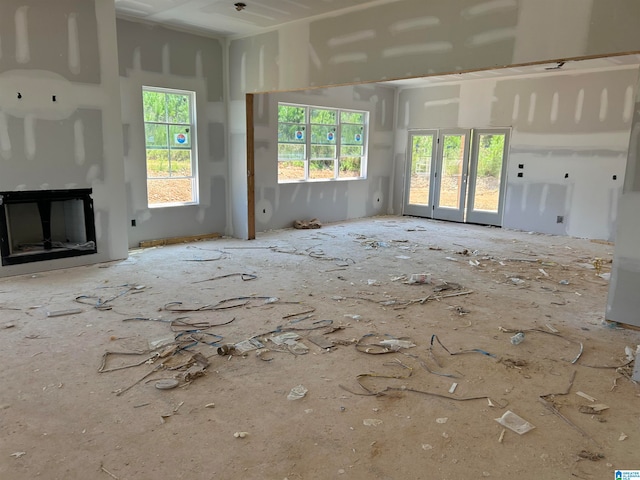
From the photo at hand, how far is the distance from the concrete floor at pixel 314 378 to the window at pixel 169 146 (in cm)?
184

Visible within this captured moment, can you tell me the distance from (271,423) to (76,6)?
5.46 m

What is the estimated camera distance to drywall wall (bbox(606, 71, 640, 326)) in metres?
3.88

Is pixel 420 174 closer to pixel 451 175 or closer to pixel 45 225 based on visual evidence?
pixel 451 175

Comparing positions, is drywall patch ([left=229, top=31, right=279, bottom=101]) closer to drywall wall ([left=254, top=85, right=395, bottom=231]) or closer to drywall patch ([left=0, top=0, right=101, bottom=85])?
drywall wall ([left=254, top=85, right=395, bottom=231])

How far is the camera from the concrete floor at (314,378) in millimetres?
2344

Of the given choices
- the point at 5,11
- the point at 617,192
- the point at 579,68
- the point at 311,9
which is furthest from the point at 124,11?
the point at 617,192

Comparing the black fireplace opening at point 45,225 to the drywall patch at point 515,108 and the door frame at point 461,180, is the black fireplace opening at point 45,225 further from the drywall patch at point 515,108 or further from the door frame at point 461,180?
the drywall patch at point 515,108

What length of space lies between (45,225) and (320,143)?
217 inches

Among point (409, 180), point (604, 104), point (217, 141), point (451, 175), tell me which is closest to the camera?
point (217, 141)

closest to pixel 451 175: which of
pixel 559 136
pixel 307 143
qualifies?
pixel 559 136

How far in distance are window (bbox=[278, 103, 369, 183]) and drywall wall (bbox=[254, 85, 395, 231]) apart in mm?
161

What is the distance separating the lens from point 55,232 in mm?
6148

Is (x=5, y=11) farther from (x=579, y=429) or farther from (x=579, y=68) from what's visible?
(x=579, y=68)

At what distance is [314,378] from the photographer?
3.16 m
